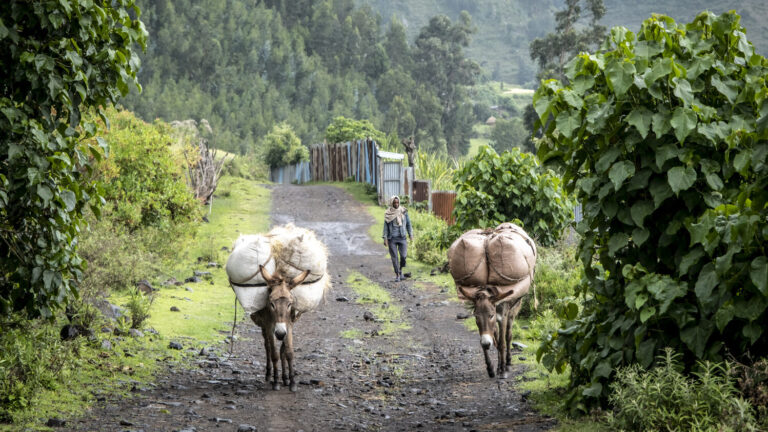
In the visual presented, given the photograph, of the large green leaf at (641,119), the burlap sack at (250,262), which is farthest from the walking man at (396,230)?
the large green leaf at (641,119)

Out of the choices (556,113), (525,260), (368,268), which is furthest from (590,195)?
(368,268)

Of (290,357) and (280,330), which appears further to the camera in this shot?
(290,357)

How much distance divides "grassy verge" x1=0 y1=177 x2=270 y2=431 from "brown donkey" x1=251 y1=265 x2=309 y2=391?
147cm

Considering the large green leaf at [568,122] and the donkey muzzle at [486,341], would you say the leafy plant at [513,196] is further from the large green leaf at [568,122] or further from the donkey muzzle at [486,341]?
the large green leaf at [568,122]

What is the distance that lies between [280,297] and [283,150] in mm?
47916

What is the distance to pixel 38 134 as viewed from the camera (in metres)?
6.16

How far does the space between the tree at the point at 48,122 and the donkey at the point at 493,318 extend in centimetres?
435

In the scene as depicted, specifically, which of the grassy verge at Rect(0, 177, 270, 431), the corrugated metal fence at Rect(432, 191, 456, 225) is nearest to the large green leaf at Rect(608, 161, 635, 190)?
the grassy verge at Rect(0, 177, 270, 431)

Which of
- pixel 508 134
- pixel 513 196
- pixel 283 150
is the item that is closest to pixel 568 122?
pixel 513 196

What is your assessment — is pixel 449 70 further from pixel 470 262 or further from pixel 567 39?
pixel 470 262

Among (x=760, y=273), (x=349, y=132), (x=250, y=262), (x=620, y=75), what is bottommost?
(x=250, y=262)

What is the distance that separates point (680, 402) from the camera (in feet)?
16.5

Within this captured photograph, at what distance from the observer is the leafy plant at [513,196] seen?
13969 millimetres

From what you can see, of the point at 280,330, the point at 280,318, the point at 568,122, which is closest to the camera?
the point at 568,122
